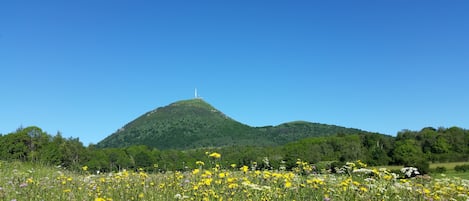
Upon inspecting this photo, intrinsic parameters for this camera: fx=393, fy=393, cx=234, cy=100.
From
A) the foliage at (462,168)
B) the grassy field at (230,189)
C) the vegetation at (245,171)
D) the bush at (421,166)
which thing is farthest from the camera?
the foliage at (462,168)

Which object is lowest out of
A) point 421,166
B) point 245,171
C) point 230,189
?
point 421,166

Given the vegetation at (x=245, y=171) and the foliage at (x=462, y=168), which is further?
the foliage at (x=462, y=168)

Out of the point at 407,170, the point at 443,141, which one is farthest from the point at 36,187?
the point at 443,141

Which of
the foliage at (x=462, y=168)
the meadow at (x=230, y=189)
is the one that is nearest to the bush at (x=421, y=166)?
the meadow at (x=230, y=189)

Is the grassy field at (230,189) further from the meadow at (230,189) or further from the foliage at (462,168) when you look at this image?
the foliage at (462,168)

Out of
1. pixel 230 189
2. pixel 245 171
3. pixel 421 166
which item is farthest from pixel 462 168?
pixel 230 189

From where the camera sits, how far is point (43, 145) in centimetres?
4941

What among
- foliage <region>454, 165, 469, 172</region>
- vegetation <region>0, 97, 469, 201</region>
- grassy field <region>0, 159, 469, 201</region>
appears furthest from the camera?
foliage <region>454, 165, 469, 172</region>

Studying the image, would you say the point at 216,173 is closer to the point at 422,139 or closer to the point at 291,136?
the point at 422,139

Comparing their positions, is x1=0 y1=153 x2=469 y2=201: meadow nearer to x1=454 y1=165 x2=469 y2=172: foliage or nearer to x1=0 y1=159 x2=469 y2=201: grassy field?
x1=0 y1=159 x2=469 y2=201: grassy field

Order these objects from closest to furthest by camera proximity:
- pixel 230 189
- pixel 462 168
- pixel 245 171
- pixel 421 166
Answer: pixel 230 189 → pixel 245 171 → pixel 421 166 → pixel 462 168

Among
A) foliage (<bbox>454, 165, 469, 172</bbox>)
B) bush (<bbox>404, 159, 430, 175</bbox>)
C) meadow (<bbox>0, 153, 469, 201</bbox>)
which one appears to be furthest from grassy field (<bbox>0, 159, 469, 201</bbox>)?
foliage (<bbox>454, 165, 469, 172</bbox>)

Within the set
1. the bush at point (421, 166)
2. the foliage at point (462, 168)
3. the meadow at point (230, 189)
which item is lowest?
the foliage at point (462, 168)

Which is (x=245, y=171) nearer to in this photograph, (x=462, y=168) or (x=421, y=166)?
(x=421, y=166)
